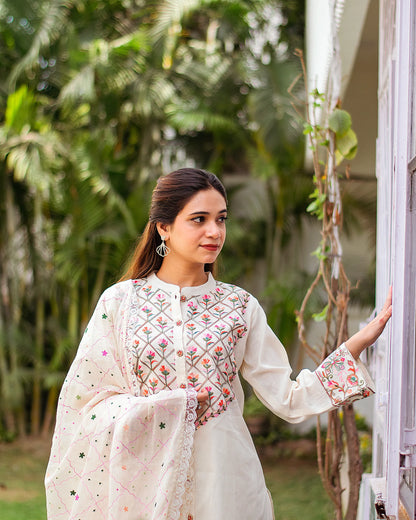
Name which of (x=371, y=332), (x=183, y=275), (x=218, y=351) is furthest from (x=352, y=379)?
(x=183, y=275)

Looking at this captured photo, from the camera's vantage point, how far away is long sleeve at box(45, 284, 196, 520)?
1907mm

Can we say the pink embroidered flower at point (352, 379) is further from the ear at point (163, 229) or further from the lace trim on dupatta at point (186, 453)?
the ear at point (163, 229)

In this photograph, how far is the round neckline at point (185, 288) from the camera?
2084 mm

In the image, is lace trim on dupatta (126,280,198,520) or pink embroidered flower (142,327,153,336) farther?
pink embroidered flower (142,327,153,336)

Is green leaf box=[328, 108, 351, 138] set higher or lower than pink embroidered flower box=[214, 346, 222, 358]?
higher

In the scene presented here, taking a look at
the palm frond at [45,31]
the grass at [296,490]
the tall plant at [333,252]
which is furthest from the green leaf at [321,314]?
the palm frond at [45,31]

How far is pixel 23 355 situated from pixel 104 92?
2.59 m

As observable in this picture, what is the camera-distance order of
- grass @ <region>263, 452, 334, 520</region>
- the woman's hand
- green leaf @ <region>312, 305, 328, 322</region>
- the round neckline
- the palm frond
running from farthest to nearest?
the palm frond
grass @ <region>263, 452, 334, 520</region>
green leaf @ <region>312, 305, 328, 322</region>
the round neckline
the woman's hand

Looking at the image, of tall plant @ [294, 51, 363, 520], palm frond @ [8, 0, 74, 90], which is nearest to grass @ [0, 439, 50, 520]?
tall plant @ [294, 51, 363, 520]

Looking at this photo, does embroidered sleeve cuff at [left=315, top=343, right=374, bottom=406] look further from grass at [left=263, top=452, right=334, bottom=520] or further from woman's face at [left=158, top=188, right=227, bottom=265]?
grass at [left=263, top=452, right=334, bottom=520]

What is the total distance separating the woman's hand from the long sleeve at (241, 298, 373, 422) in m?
0.02

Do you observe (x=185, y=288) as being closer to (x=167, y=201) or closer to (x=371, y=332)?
(x=167, y=201)

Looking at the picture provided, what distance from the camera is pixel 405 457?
5.63 ft

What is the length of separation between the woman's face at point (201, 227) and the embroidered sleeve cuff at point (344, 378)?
0.44 metres
